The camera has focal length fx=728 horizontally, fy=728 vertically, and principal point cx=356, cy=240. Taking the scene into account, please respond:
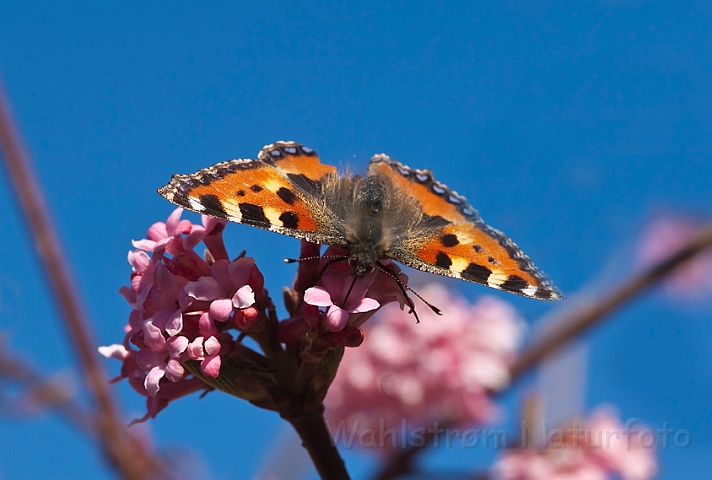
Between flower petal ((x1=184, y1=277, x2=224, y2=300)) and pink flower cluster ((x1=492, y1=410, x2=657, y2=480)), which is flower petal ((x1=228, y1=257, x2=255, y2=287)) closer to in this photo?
flower petal ((x1=184, y1=277, x2=224, y2=300))

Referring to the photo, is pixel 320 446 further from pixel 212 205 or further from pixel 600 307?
pixel 600 307

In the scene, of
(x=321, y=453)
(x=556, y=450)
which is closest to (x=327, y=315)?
(x=321, y=453)

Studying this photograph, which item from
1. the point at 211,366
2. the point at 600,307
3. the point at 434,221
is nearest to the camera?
the point at 211,366

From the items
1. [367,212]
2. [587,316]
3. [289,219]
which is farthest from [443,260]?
[587,316]

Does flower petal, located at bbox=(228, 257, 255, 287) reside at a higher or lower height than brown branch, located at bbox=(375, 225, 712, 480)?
lower

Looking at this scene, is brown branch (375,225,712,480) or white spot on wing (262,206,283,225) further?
brown branch (375,225,712,480)

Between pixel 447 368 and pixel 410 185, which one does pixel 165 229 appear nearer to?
pixel 410 185

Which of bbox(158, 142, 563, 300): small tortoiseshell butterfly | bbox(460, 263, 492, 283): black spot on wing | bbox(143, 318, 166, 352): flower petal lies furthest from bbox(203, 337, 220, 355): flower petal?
bbox(460, 263, 492, 283): black spot on wing

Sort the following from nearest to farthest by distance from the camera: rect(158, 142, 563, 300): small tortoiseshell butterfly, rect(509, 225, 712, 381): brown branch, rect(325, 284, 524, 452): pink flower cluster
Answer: rect(158, 142, 563, 300): small tortoiseshell butterfly → rect(509, 225, 712, 381): brown branch → rect(325, 284, 524, 452): pink flower cluster
